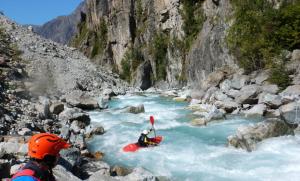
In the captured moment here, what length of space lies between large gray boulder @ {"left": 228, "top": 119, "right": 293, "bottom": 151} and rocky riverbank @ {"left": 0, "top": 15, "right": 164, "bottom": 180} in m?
4.21

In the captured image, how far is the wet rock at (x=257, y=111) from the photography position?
65.1 ft

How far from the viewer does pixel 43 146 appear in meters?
3.26

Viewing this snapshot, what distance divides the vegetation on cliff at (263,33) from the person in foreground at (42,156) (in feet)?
78.1

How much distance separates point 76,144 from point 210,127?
6427mm

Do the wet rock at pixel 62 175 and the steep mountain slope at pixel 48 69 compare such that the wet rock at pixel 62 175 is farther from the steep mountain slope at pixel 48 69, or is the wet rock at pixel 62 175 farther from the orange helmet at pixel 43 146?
the steep mountain slope at pixel 48 69

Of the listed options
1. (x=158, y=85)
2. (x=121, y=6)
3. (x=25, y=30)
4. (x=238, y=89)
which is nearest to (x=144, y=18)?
(x=121, y=6)

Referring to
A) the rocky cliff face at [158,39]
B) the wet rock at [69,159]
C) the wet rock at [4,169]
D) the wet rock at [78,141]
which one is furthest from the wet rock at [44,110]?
the rocky cliff face at [158,39]

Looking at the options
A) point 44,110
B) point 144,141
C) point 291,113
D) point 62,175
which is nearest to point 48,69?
point 44,110

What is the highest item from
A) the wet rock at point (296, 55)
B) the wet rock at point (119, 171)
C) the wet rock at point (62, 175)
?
the wet rock at point (296, 55)

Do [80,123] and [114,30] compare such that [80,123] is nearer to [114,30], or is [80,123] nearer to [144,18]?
[144,18]

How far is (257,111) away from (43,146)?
58.8ft

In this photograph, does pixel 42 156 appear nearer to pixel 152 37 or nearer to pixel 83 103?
pixel 83 103

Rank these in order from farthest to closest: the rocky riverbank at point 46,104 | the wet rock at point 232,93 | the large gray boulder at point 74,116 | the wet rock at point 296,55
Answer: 1. the wet rock at point 296,55
2. the wet rock at point 232,93
3. the large gray boulder at point 74,116
4. the rocky riverbank at point 46,104

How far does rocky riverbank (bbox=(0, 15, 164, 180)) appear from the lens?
11.0 meters
